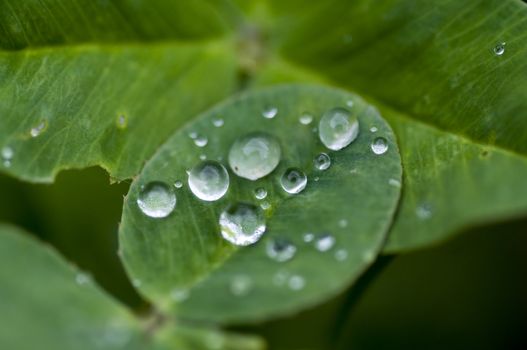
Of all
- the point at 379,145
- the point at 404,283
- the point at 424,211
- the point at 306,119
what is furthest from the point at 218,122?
the point at 404,283

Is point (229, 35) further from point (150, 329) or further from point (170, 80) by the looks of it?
point (150, 329)

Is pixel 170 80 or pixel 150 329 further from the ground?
pixel 170 80

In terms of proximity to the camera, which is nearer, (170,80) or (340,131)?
(340,131)

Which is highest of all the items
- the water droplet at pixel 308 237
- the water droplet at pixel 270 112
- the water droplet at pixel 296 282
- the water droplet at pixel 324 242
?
the water droplet at pixel 270 112

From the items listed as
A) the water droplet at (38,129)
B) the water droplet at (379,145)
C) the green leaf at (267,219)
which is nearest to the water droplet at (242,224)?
the green leaf at (267,219)

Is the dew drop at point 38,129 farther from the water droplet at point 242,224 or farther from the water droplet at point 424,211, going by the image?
the water droplet at point 424,211

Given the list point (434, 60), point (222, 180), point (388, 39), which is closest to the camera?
point (222, 180)

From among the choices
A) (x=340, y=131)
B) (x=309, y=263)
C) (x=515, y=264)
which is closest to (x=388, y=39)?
(x=340, y=131)

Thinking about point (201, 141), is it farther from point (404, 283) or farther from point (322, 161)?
point (404, 283)
